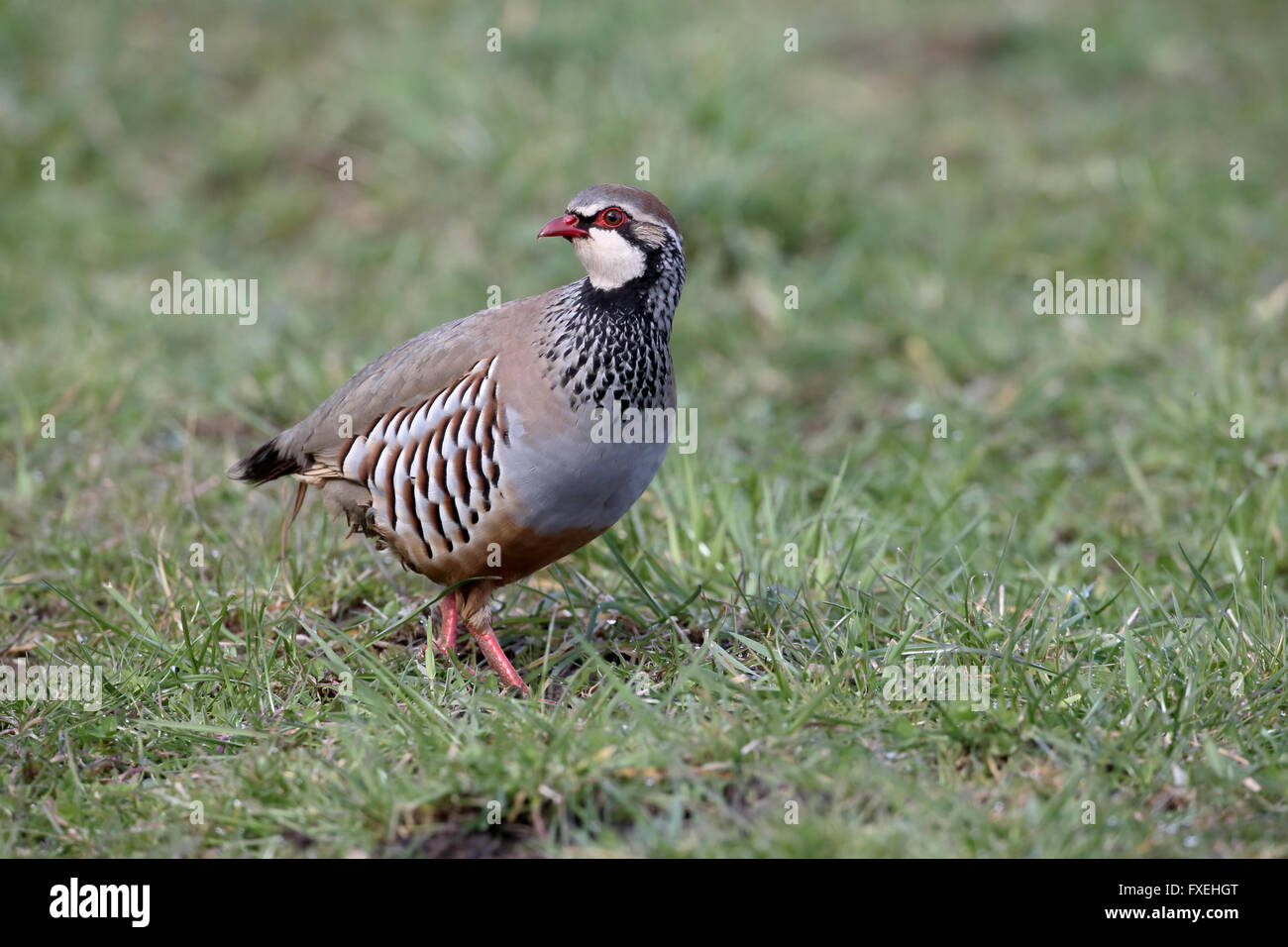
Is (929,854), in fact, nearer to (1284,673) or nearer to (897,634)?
(897,634)

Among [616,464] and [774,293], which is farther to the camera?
[774,293]

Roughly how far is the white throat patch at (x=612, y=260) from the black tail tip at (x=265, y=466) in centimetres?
101

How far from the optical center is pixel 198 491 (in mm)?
4871

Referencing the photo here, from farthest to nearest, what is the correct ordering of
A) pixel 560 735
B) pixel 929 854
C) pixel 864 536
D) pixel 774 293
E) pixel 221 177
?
pixel 221 177 < pixel 774 293 < pixel 864 536 < pixel 560 735 < pixel 929 854

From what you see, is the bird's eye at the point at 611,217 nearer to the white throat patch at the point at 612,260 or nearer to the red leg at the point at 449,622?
the white throat patch at the point at 612,260

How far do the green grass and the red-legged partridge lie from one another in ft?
0.97

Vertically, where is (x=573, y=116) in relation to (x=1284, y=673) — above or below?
above

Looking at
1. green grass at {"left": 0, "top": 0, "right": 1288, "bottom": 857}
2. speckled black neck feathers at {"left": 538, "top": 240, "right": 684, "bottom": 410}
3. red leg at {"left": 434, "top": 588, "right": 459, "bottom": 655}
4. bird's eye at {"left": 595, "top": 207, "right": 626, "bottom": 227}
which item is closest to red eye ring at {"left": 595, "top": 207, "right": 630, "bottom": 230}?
bird's eye at {"left": 595, "top": 207, "right": 626, "bottom": 227}

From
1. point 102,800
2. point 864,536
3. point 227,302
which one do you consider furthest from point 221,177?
point 102,800

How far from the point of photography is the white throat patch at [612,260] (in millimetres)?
3564

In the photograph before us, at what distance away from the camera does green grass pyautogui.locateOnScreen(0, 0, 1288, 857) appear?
3.03 meters

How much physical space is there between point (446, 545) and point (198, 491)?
1.64 metres

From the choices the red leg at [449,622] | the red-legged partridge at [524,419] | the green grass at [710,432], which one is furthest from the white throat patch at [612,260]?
the red leg at [449,622]

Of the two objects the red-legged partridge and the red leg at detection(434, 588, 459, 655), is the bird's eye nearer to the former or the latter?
the red-legged partridge
